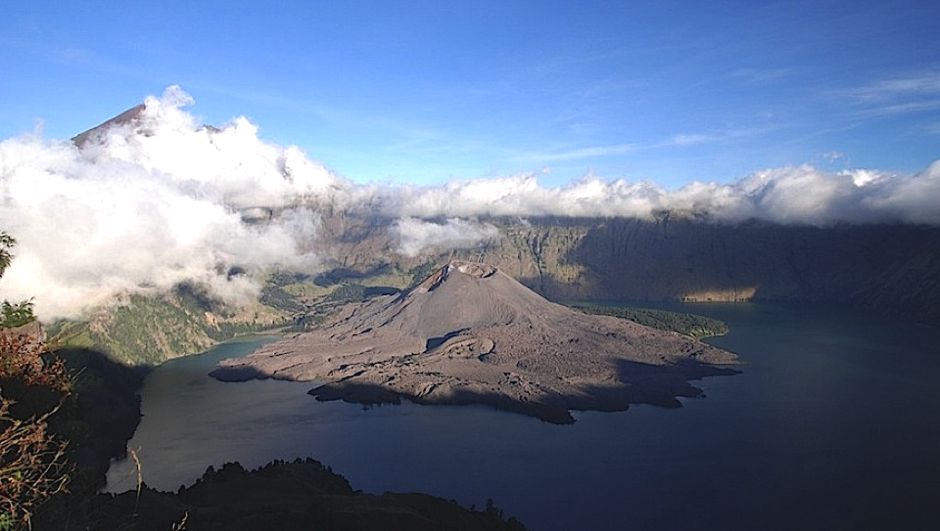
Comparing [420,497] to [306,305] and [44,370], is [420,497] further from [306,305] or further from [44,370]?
[306,305]

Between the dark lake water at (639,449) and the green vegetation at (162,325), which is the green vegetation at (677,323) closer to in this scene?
the dark lake water at (639,449)

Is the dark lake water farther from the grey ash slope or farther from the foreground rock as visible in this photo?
the foreground rock

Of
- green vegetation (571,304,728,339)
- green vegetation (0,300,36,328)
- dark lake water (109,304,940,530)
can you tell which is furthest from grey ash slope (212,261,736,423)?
green vegetation (0,300,36,328)

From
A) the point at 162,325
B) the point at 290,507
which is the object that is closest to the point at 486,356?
the point at 290,507

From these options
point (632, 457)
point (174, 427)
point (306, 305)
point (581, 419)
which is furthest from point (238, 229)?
point (632, 457)

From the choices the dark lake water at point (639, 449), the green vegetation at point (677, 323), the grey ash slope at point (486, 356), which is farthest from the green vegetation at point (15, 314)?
the green vegetation at point (677, 323)

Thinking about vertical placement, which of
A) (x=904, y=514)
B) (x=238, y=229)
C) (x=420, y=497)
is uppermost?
(x=238, y=229)

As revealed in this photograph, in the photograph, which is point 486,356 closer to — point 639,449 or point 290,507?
point 639,449
